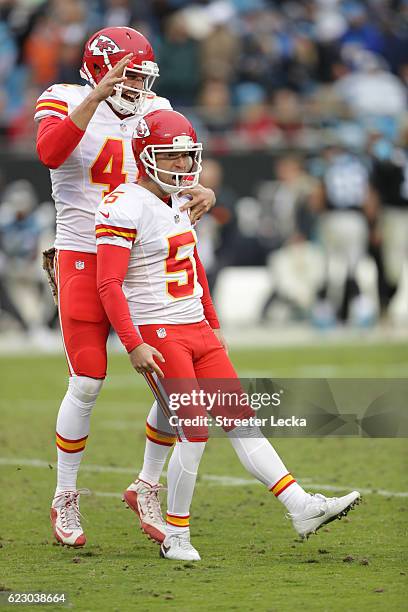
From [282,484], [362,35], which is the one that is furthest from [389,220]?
[282,484]

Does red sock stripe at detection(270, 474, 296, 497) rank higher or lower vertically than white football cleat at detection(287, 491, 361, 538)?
higher

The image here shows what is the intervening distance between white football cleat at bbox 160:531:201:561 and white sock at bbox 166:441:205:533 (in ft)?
0.09

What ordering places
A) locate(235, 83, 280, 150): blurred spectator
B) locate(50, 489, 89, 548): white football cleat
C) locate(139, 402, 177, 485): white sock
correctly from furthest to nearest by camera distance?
locate(235, 83, 280, 150): blurred spectator
locate(139, 402, 177, 485): white sock
locate(50, 489, 89, 548): white football cleat

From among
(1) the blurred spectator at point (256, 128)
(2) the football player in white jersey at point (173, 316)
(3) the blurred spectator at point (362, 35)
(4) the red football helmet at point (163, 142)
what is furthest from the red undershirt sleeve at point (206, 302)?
(3) the blurred spectator at point (362, 35)

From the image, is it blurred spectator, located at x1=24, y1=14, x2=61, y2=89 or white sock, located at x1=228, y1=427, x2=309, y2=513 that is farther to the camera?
blurred spectator, located at x1=24, y1=14, x2=61, y2=89

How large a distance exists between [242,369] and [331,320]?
3879 mm

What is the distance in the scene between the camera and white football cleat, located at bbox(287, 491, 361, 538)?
16.0 feet

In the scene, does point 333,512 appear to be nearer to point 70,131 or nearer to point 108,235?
point 108,235

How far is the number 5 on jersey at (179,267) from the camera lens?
507cm

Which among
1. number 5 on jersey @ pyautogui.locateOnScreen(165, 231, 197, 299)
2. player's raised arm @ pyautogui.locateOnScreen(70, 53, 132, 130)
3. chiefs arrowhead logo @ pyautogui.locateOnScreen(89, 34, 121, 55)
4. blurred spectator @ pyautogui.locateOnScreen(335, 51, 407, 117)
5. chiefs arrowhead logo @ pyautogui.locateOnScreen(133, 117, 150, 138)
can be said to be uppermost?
chiefs arrowhead logo @ pyautogui.locateOnScreen(89, 34, 121, 55)

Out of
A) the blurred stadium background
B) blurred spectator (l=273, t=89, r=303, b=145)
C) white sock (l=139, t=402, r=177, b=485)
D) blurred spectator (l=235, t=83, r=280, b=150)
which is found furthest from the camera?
blurred spectator (l=273, t=89, r=303, b=145)

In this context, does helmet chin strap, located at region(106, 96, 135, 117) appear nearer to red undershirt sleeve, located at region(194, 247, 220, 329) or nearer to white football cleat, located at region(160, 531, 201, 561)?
red undershirt sleeve, located at region(194, 247, 220, 329)

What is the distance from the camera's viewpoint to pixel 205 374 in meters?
5.07

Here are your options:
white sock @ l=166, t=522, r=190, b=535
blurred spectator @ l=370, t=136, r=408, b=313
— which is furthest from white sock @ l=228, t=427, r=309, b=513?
blurred spectator @ l=370, t=136, r=408, b=313
